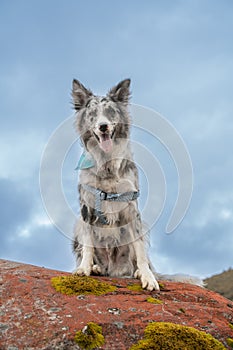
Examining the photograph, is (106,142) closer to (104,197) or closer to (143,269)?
(104,197)

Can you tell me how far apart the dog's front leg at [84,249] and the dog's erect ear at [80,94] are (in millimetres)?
2452

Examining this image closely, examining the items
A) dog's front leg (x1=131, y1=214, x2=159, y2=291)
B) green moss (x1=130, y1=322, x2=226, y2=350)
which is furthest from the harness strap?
green moss (x1=130, y1=322, x2=226, y2=350)

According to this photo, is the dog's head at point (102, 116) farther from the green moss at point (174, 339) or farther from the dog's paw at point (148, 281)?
the green moss at point (174, 339)

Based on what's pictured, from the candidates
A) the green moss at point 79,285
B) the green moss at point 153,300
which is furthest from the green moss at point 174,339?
the green moss at point 79,285

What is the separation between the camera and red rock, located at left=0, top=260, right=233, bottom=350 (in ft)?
17.6

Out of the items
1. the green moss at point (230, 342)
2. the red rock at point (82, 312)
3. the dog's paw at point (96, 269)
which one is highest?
the dog's paw at point (96, 269)

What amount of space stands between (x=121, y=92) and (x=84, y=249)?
3296 mm

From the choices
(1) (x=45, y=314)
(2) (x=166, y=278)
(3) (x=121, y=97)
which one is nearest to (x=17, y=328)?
(1) (x=45, y=314)

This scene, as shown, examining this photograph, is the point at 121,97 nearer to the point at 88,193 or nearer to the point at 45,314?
the point at 88,193

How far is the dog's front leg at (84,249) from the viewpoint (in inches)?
312

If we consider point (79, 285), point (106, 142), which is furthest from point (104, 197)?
point (79, 285)

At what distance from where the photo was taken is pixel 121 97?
8.97 m

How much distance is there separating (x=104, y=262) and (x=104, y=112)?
9.63ft

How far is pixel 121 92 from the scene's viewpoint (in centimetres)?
897
